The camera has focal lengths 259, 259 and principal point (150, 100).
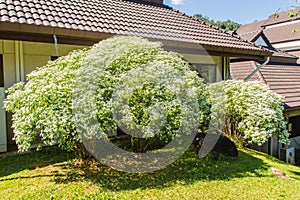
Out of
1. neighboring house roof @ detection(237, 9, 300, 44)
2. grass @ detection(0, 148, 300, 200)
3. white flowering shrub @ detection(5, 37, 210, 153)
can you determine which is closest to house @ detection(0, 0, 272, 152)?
white flowering shrub @ detection(5, 37, 210, 153)

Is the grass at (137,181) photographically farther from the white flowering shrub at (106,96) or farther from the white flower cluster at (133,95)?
the white flower cluster at (133,95)

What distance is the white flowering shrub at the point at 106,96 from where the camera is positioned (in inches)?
169

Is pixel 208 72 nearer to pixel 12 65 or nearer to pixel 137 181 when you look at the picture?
pixel 137 181

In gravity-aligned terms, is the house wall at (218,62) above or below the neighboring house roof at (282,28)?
below

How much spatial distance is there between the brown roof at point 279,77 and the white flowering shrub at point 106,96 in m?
7.40

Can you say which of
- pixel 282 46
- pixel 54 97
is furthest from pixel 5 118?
pixel 282 46

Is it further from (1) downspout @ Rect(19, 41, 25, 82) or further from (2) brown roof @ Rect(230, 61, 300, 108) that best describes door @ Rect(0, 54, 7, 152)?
(2) brown roof @ Rect(230, 61, 300, 108)

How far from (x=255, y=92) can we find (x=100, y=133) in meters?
4.62

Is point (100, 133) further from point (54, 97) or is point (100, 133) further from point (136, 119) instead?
point (54, 97)

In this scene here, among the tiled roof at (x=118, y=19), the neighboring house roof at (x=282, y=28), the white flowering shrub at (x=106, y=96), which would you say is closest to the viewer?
the white flowering shrub at (x=106, y=96)

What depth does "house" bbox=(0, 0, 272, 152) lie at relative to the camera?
6289mm

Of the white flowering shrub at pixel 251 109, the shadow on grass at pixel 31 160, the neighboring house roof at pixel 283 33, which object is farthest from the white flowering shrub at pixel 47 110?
the neighboring house roof at pixel 283 33

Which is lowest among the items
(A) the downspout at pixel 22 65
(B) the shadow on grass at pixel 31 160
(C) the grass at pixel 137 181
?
(C) the grass at pixel 137 181

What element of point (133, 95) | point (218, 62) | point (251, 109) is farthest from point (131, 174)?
point (218, 62)
